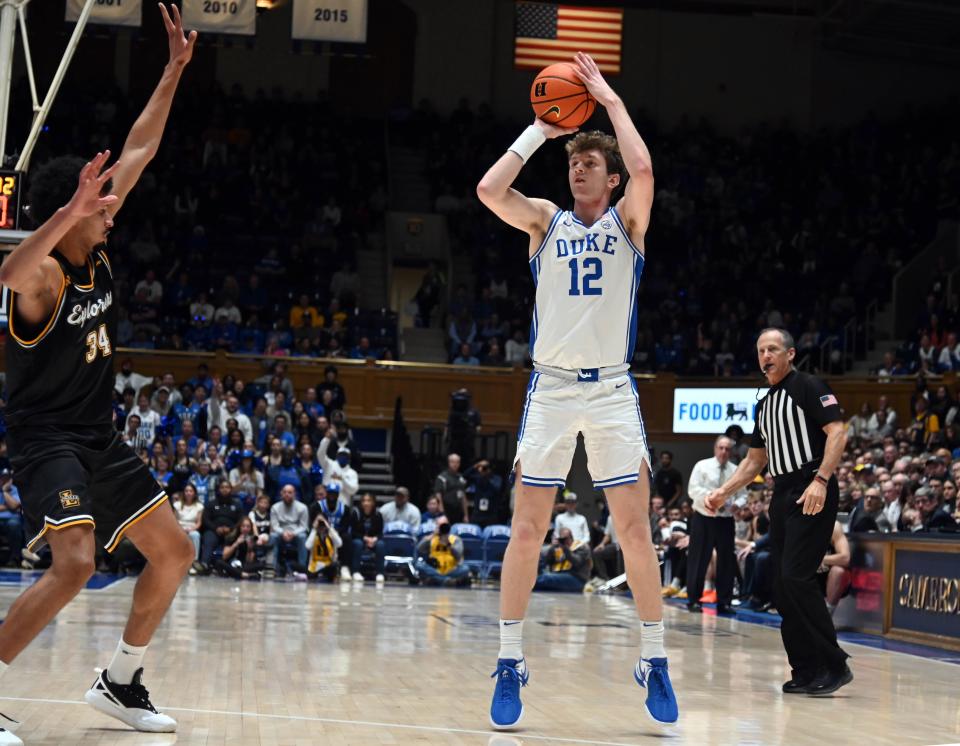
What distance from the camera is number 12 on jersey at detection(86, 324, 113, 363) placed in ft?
14.5

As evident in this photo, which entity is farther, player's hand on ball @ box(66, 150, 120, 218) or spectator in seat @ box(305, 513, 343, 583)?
spectator in seat @ box(305, 513, 343, 583)

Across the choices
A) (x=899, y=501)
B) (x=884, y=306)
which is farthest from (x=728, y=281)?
(x=899, y=501)

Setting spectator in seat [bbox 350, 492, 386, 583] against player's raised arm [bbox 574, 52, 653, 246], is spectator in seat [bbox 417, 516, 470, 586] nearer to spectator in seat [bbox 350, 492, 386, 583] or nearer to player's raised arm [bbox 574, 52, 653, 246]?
spectator in seat [bbox 350, 492, 386, 583]

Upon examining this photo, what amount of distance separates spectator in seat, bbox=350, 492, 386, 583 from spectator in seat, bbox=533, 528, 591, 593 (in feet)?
6.84

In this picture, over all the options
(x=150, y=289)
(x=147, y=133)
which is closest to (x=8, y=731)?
(x=147, y=133)

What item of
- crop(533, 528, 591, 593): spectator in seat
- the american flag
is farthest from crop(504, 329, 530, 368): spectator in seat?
the american flag

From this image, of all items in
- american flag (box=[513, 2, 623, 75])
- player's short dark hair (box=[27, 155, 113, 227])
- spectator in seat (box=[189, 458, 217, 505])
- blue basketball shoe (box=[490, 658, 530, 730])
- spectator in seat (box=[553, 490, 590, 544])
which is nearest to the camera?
player's short dark hair (box=[27, 155, 113, 227])

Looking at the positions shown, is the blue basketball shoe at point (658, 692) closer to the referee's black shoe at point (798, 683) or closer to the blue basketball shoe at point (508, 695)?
the blue basketball shoe at point (508, 695)

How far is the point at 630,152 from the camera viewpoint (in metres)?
5.00

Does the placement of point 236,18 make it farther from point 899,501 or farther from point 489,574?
point 899,501

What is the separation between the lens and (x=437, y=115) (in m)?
28.8

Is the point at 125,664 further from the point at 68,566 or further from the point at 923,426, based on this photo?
the point at 923,426

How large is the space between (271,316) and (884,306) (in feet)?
38.6

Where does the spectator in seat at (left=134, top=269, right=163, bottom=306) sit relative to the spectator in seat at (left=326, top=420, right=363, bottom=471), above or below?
above
